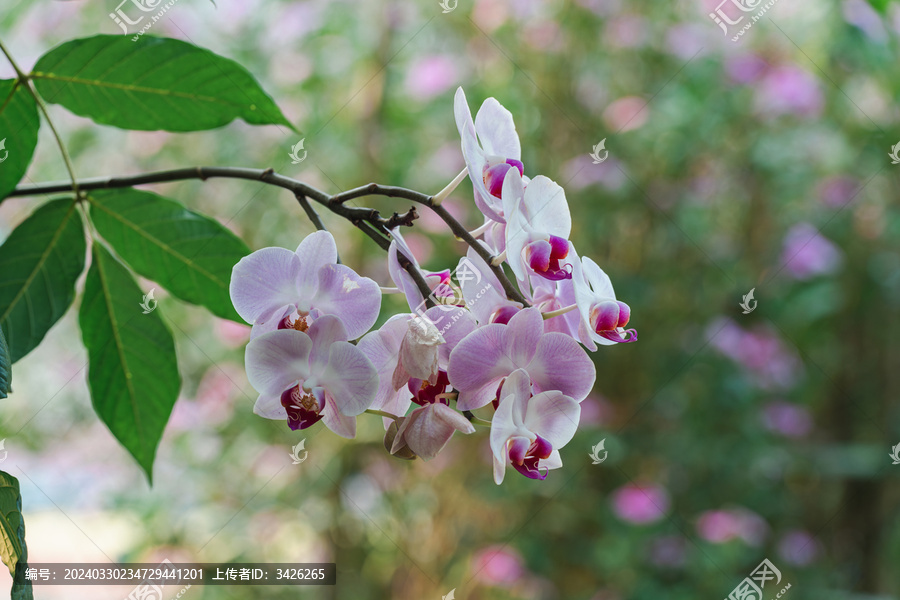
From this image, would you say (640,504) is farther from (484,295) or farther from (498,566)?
(484,295)

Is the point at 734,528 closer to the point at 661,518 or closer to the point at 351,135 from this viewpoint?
the point at 661,518

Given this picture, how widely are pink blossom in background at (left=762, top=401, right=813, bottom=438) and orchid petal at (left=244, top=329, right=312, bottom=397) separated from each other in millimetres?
1357

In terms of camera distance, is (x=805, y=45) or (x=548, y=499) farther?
(x=805, y=45)

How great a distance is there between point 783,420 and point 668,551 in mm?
373

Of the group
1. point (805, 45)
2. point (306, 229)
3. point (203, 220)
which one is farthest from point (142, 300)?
point (805, 45)

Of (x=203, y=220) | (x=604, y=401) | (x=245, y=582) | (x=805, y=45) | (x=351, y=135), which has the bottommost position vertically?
(x=245, y=582)

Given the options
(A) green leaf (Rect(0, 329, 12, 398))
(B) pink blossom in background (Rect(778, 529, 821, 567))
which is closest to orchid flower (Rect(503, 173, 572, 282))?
(A) green leaf (Rect(0, 329, 12, 398))

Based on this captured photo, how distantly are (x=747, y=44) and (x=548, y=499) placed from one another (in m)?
0.99

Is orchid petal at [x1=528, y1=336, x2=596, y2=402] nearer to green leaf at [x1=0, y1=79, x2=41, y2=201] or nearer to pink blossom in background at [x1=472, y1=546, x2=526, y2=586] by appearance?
green leaf at [x1=0, y1=79, x2=41, y2=201]

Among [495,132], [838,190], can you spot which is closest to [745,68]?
[838,190]

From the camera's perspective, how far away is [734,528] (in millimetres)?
1256

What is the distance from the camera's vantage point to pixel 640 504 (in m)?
1.24

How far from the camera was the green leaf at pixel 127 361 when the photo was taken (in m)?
0.44

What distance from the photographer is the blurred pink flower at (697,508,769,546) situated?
1.25m
